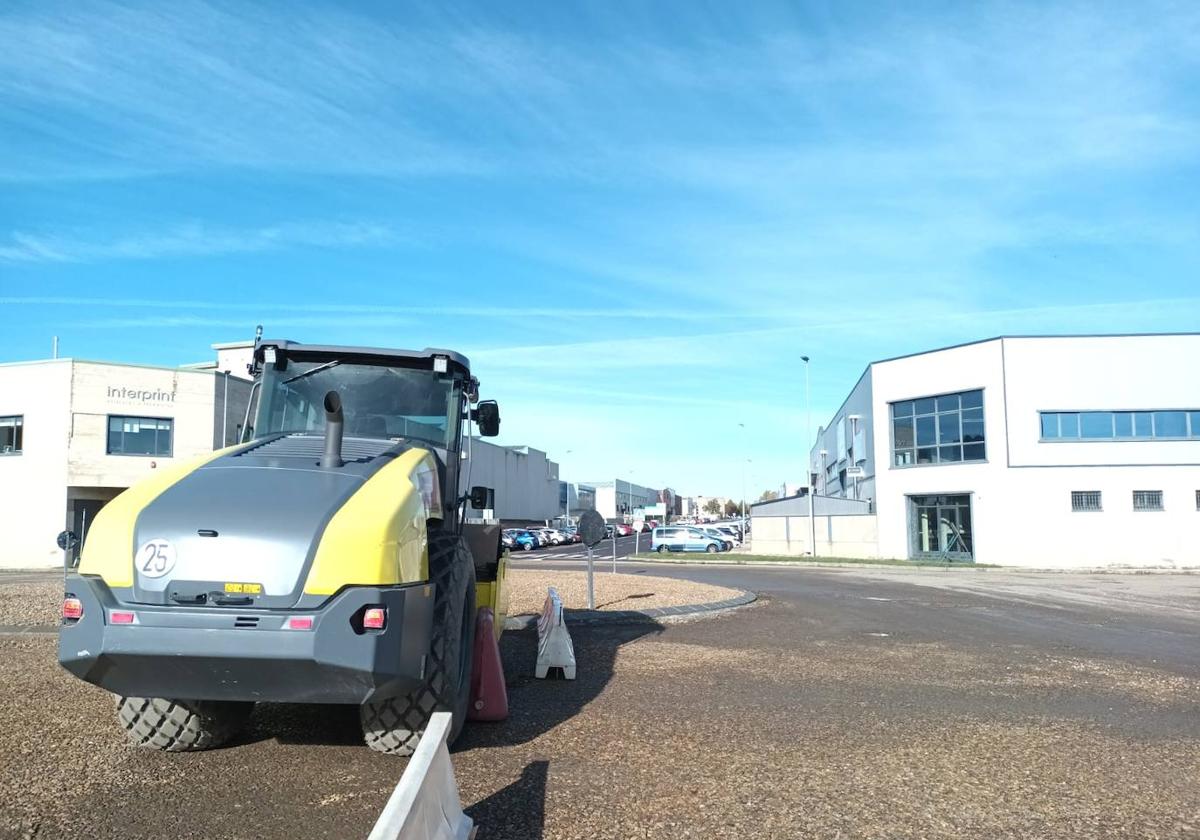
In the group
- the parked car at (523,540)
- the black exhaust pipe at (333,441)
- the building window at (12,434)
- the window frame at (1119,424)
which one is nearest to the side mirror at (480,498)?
the black exhaust pipe at (333,441)

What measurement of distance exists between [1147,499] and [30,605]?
36.5 metres

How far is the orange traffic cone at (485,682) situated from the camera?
6902mm

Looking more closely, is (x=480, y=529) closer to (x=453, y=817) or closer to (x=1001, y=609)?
(x=453, y=817)

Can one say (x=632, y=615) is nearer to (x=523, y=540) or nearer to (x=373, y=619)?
(x=373, y=619)

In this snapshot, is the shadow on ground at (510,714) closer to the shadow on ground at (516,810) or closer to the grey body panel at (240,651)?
the shadow on ground at (516,810)

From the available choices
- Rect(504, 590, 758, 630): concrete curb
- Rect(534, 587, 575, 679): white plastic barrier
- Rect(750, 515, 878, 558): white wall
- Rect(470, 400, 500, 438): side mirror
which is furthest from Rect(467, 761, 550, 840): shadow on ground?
Rect(750, 515, 878, 558): white wall

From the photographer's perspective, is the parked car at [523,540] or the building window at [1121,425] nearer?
the building window at [1121,425]

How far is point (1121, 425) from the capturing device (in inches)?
1425

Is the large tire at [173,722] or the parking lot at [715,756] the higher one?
the large tire at [173,722]

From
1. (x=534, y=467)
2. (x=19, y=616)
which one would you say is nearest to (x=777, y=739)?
(x=19, y=616)

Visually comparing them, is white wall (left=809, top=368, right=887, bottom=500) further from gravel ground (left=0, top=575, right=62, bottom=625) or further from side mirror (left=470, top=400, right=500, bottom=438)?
side mirror (left=470, top=400, right=500, bottom=438)

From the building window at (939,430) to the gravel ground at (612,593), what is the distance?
69.9ft

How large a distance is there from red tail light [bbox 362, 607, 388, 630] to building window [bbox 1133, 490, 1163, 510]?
37669 millimetres

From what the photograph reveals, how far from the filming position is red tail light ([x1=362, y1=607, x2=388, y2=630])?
4770 millimetres
